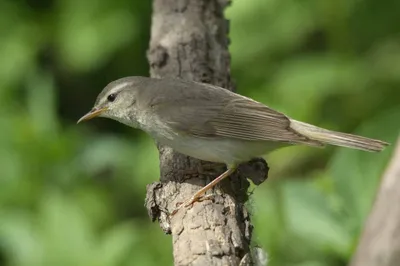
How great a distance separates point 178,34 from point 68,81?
2786 mm

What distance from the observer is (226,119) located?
3697 millimetres

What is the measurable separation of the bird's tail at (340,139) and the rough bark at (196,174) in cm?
26

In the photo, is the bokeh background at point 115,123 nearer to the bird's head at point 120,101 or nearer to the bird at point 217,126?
the bird at point 217,126

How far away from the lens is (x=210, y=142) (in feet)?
11.9

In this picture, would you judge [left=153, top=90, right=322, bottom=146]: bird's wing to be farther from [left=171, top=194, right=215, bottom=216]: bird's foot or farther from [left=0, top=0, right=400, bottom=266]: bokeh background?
[left=0, top=0, right=400, bottom=266]: bokeh background

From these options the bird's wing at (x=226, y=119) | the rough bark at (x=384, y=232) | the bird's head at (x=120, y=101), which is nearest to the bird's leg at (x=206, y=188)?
the bird's wing at (x=226, y=119)

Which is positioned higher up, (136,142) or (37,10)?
(37,10)

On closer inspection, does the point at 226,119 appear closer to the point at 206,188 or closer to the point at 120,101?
the point at 206,188

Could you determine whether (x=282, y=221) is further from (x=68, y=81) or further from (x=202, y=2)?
(x=68, y=81)

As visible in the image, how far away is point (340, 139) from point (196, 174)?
2.31 ft

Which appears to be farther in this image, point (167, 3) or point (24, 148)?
point (24, 148)

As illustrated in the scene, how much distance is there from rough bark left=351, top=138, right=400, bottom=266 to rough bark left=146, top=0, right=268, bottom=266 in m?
1.05

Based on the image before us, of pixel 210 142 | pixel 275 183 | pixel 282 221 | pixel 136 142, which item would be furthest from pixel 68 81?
pixel 210 142

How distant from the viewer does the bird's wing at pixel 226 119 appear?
3623 millimetres
